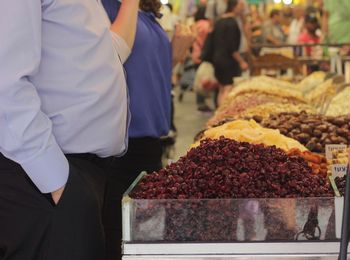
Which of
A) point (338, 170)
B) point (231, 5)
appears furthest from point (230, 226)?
point (231, 5)

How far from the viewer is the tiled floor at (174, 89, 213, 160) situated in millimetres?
9031

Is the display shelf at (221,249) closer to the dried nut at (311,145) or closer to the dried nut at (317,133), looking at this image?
the dried nut at (311,145)

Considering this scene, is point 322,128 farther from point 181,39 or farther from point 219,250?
point 219,250

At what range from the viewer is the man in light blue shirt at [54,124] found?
6.96 feet

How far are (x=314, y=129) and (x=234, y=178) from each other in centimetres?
176

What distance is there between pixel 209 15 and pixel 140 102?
877 cm

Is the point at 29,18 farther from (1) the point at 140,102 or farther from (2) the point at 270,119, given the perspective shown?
(2) the point at 270,119

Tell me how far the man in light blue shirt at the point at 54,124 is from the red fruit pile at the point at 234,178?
0.21 metres

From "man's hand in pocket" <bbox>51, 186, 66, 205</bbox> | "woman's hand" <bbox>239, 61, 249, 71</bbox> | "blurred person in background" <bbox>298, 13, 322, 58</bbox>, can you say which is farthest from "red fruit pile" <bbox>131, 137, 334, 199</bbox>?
"blurred person in background" <bbox>298, 13, 322, 58</bbox>

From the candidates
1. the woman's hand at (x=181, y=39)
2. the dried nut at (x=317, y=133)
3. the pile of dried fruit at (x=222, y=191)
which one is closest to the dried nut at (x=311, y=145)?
the dried nut at (x=317, y=133)

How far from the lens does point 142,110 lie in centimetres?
346

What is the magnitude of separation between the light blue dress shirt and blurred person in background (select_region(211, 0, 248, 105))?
8.21 meters

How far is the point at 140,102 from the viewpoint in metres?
3.47

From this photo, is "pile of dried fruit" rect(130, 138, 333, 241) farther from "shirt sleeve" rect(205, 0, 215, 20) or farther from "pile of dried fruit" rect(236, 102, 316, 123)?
"shirt sleeve" rect(205, 0, 215, 20)
